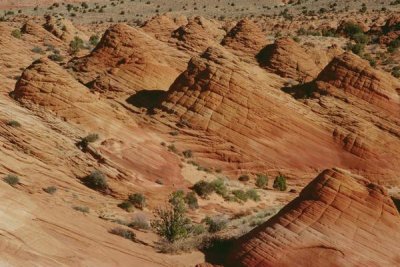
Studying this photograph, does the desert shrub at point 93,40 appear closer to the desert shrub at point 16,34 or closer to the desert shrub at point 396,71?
the desert shrub at point 16,34

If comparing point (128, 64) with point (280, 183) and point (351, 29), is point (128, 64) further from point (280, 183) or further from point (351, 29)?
point (351, 29)

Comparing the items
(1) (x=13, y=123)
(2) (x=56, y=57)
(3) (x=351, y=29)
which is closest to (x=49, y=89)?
(1) (x=13, y=123)

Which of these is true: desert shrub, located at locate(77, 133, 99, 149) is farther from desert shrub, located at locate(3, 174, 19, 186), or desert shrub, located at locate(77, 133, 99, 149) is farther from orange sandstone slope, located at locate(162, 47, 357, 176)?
orange sandstone slope, located at locate(162, 47, 357, 176)

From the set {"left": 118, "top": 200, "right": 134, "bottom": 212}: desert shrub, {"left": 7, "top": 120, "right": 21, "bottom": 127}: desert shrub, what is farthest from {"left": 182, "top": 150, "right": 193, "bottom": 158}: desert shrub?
{"left": 7, "top": 120, "right": 21, "bottom": 127}: desert shrub

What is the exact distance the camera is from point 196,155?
27.6 metres

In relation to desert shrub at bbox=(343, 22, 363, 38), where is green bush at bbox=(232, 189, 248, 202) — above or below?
below

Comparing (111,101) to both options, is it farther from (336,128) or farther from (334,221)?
(334,221)

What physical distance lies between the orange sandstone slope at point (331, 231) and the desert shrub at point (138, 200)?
755 cm

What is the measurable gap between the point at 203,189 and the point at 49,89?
9.05 meters

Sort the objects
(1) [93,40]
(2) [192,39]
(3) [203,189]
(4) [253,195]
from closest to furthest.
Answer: (3) [203,189], (4) [253,195], (2) [192,39], (1) [93,40]

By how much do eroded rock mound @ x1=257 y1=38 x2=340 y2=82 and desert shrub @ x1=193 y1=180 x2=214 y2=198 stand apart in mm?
14411

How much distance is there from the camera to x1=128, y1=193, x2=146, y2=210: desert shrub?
2233 cm

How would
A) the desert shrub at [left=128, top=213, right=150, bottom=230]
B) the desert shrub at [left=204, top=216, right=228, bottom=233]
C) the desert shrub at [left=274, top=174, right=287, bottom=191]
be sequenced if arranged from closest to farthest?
the desert shrub at [left=128, top=213, right=150, bottom=230] < the desert shrub at [left=204, top=216, right=228, bottom=233] < the desert shrub at [left=274, top=174, right=287, bottom=191]

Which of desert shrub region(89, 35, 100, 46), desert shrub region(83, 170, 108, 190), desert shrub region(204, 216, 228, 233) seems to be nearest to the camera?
desert shrub region(204, 216, 228, 233)
